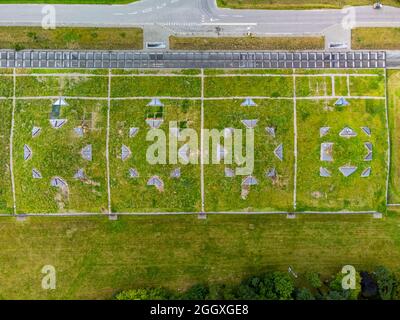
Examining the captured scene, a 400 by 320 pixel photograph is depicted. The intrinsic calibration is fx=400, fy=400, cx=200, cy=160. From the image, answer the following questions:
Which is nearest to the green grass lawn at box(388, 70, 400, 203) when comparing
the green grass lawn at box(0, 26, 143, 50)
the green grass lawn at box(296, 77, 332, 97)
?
the green grass lawn at box(296, 77, 332, 97)

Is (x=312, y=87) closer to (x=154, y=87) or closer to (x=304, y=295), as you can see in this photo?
(x=154, y=87)

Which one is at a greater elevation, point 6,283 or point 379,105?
point 379,105

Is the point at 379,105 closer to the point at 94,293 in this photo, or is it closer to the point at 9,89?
the point at 94,293

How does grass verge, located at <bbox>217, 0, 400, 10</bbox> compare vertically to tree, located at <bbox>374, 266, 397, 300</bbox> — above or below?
above

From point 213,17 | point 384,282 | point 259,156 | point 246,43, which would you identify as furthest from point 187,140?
point 384,282

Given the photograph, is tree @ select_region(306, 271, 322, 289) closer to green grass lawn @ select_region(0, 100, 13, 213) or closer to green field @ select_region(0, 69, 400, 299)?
green field @ select_region(0, 69, 400, 299)

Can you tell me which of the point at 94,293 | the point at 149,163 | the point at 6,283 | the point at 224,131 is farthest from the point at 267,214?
the point at 6,283
